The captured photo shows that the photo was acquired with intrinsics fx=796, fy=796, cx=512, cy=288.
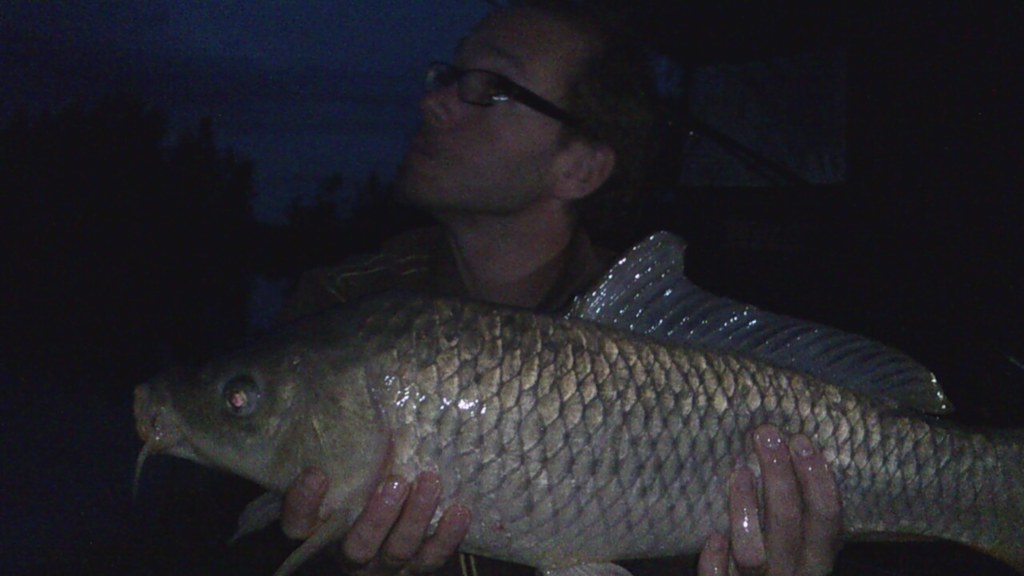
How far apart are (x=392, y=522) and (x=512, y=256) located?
107 cm

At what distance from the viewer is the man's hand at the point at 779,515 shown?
160 cm

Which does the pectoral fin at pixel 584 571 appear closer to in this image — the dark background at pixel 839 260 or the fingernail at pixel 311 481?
the fingernail at pixel 311 481

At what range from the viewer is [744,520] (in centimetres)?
162

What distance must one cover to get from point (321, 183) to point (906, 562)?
721 inches

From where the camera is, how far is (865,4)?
16.5 ft

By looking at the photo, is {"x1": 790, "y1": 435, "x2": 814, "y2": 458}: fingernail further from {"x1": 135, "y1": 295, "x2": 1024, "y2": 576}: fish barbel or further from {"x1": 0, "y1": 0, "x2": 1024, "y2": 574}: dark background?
{"x1": 0, "y1": 0, "x2": 1024, "y2": 574}: dark background

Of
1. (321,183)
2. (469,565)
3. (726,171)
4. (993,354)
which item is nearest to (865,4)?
(726,171)

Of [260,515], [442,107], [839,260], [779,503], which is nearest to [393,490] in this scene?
[260,515]

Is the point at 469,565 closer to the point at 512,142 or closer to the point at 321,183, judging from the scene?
the point at 512,142

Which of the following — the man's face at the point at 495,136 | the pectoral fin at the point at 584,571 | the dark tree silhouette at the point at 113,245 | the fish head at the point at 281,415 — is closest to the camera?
the fish head at the point at 281,415

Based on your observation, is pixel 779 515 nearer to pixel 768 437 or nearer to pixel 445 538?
pixel 768 437

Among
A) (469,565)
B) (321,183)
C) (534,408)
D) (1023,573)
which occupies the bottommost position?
(321,183)

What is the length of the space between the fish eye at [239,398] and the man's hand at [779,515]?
95cm

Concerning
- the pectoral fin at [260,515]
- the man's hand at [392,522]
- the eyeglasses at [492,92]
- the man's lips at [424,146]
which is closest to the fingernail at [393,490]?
the man's hand at [392,522]
